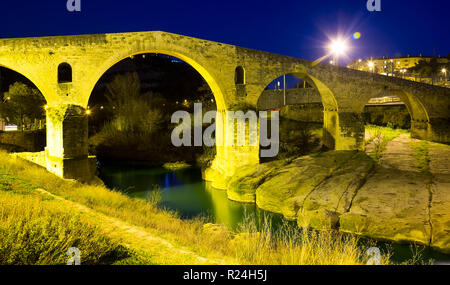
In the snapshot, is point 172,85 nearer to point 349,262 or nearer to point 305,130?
point 305,130

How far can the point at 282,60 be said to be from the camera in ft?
45.8

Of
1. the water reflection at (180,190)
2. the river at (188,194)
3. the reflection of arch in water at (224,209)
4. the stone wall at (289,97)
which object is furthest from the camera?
the stone wall at (289,97)

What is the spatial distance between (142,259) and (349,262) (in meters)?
2.52

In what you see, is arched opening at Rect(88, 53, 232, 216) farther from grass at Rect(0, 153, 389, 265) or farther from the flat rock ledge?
grass at Rect(0, 153, 389, 265)

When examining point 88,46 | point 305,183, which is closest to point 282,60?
point 305,183

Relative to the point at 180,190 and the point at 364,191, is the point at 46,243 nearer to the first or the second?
the point at 364,191

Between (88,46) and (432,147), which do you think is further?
(432,147)

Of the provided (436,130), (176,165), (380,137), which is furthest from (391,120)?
(176,165)

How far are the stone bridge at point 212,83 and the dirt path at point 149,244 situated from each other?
19.1 feet

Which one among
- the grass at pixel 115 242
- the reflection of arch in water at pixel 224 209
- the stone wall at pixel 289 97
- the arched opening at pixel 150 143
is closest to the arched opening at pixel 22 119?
the arched opening at pixel 150 143

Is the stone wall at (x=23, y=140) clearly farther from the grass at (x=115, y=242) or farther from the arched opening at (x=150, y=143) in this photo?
the grass at (x=115, y=242)

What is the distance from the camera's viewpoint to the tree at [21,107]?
798 inches

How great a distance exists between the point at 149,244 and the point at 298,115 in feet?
69.1

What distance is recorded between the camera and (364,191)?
9891 millimetres
